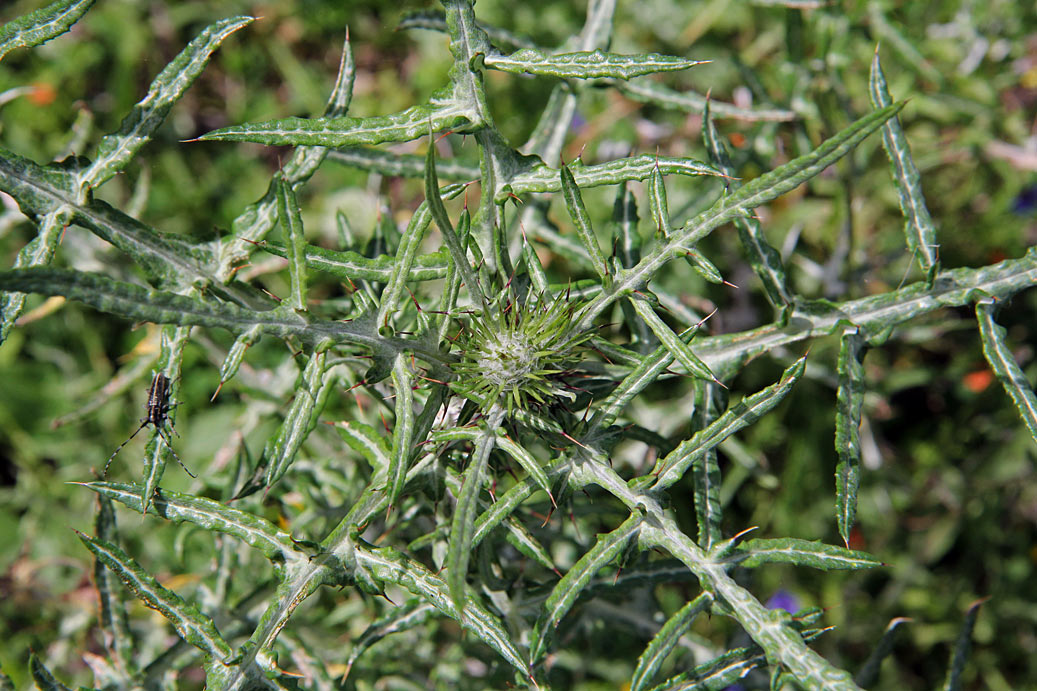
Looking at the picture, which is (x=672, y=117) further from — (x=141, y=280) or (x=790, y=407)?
(x=141, y=280)

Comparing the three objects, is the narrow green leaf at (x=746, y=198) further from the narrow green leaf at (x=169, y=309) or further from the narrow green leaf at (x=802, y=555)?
the narrow green leaf at (x=802, y=555)

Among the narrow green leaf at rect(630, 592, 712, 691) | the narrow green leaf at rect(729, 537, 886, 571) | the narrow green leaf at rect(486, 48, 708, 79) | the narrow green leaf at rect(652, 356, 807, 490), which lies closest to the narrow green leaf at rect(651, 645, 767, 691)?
the narrow green leaf at rect(630, 592, 712, 691)

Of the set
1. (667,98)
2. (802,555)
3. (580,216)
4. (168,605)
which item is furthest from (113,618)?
(667,98)

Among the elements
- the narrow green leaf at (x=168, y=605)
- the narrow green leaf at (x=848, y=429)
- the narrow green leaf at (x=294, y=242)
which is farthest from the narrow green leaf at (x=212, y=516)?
the narrow green leaf at (x=848, y=429)

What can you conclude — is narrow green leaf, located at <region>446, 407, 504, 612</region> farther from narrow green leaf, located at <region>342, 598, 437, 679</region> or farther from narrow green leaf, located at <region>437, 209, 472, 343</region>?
narrow green leaf, located at <region>342, 598, 437, 679</region>

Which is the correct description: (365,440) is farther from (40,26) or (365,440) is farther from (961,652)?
(961,652)

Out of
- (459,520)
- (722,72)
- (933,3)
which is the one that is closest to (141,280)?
(459,520)
